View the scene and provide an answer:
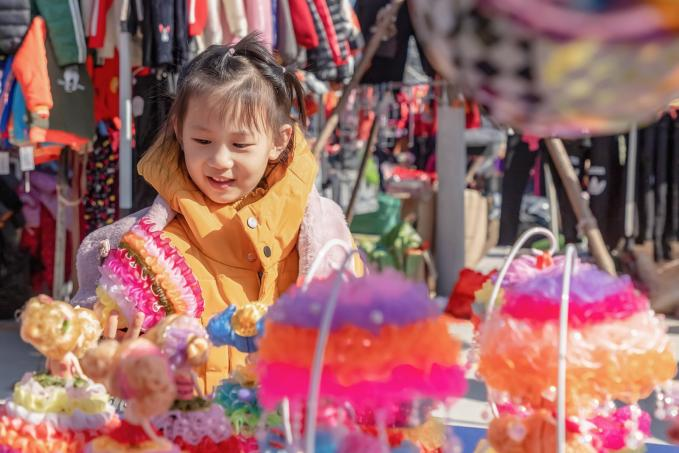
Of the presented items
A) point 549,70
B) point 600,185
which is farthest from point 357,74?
point 549,70

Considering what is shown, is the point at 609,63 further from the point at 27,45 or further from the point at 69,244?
the point at 69,244

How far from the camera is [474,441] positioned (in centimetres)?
143

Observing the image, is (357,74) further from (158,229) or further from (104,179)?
(158,229)

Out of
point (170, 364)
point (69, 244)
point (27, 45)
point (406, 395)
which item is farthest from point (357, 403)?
point (69, 244)

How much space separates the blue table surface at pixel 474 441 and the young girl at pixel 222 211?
33cm

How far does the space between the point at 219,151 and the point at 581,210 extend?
2236 mm

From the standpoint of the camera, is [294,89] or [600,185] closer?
[294,89]

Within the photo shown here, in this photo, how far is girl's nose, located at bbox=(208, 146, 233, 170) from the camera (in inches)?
55.5

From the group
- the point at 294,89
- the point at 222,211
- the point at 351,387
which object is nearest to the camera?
the point at 351,387

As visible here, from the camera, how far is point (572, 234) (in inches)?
175

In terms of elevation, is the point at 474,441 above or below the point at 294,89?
below

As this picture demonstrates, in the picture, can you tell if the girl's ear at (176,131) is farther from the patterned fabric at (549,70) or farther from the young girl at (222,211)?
the patterned fabric at (549,70)

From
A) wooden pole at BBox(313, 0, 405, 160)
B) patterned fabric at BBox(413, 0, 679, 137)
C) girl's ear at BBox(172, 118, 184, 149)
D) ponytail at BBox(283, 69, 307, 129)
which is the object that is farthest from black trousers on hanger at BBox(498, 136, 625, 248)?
patterned fabric at BBox(413, 0, 679, 137)

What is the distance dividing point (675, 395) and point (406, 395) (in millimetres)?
393
